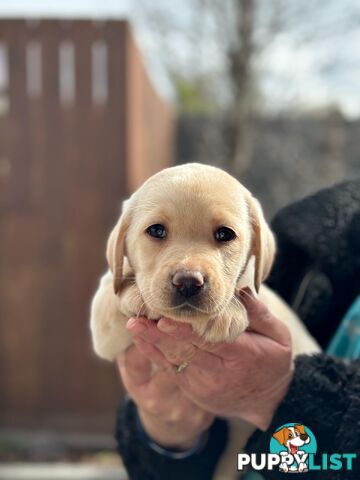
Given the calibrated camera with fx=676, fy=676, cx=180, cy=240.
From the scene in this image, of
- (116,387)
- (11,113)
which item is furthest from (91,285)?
(11,113)

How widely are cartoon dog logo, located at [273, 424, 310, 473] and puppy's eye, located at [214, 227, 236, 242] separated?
0.47 m

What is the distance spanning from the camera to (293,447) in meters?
1.49

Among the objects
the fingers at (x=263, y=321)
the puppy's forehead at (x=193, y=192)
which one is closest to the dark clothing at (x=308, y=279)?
the fingers at (x=263, y=321)

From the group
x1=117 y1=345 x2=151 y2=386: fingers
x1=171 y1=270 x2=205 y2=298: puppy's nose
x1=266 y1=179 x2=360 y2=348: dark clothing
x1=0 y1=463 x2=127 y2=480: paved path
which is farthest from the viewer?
x1=0 y1=463 x2=127 y2=480: paved path

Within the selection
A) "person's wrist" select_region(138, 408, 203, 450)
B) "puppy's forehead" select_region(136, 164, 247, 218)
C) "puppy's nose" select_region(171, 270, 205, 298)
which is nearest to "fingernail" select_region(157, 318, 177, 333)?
"puppy's nose" select_region(171, 270, 205, 298)

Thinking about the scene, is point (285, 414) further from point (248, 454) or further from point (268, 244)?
point (268, 244)

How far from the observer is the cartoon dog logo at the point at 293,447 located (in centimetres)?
146

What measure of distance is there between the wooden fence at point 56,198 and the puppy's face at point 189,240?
→ 331cm

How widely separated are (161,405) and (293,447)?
401 millimetres

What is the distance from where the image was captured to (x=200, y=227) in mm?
1396

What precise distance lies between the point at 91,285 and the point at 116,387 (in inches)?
29.8

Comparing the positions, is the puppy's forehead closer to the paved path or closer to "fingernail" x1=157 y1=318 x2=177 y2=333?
"fingernail" x1=157 y1=318 x2=177 y2=333

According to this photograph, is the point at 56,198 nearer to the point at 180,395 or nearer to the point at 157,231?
the point at 180,395

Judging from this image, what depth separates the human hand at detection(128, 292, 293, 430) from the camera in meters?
1.49
